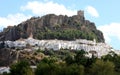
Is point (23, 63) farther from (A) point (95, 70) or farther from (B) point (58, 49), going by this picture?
(B) point (58, 49)

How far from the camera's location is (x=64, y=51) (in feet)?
590

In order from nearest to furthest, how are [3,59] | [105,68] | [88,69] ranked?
[105,68], [88,69], [3,59]

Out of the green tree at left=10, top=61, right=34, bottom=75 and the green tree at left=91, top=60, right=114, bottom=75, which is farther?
the green tree at left=10, top=61, right=34, bottom=75

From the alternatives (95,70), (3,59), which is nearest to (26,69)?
(95,70)

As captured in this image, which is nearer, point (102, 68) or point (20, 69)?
point (102, 68)

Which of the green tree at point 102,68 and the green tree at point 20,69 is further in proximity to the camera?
the green tree at point 20,69

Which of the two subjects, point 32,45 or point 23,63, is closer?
point 23,63

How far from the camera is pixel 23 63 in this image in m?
95.2

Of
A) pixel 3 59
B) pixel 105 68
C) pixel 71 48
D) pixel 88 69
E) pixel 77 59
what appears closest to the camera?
pixel 105 68

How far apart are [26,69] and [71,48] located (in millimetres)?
102426

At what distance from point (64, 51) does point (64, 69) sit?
89381 millimetres

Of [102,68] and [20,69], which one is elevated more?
[102,68]

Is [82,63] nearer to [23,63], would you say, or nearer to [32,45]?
[23,63]

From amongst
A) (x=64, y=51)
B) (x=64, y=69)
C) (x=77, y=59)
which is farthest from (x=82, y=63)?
(x=64, y=51)
